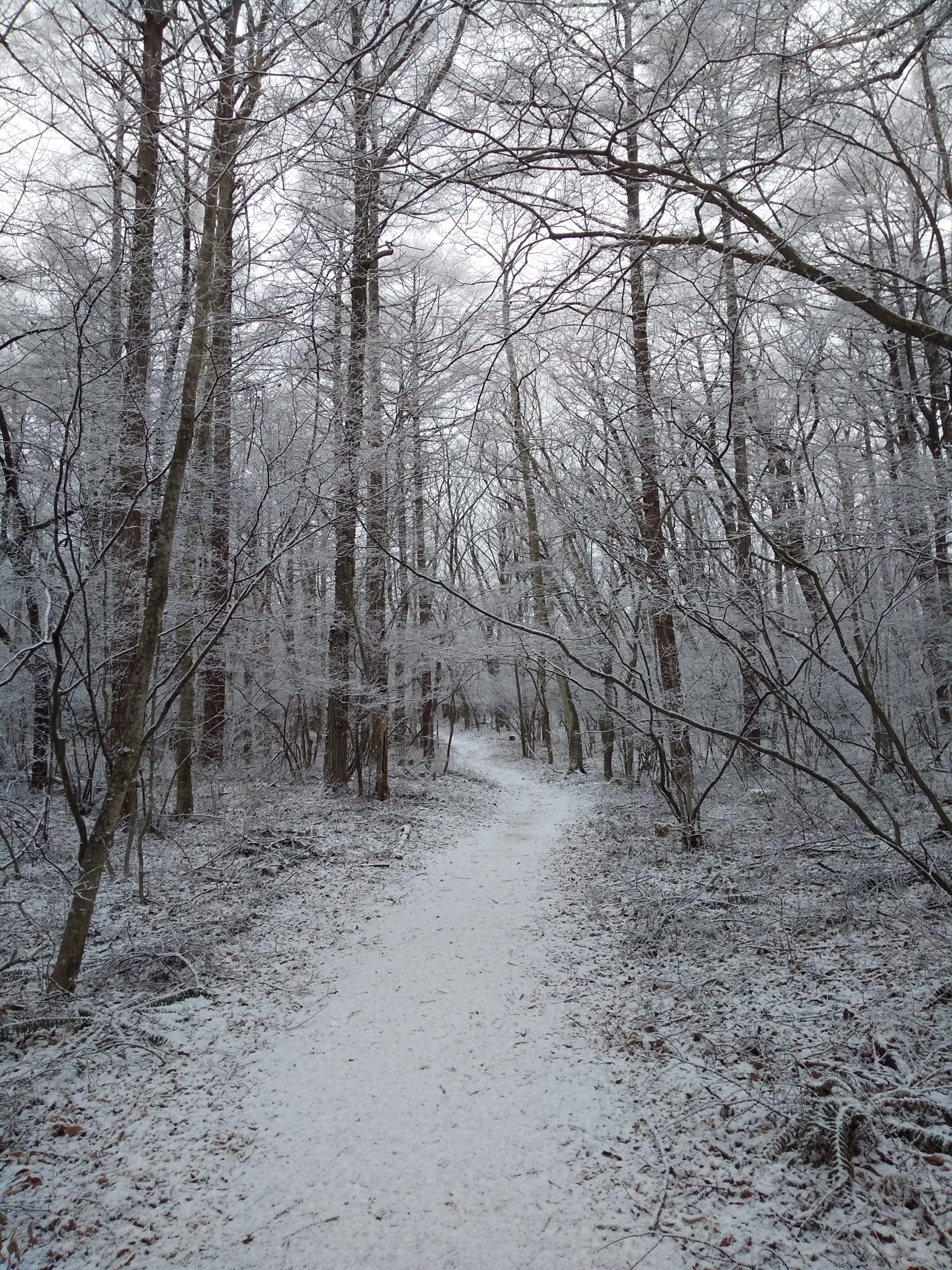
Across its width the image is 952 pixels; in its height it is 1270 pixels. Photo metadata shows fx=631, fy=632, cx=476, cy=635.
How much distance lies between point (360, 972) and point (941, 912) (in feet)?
12.3

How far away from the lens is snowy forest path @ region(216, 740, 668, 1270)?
2.13 meters

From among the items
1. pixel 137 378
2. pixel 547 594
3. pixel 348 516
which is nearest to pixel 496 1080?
pixel 547 594

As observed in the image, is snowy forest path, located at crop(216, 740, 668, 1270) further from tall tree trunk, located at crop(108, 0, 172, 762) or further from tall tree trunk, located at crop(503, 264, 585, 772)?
tall tree trunk, located at crop(108, 0, 172, 762)

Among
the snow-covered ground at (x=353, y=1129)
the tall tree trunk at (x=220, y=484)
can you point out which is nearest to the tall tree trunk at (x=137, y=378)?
the tall tree trunk at (x=220, y=484)

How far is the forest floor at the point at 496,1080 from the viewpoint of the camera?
2133mm

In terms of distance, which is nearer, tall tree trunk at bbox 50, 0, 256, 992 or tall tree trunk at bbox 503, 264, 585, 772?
tall tree trunk at bbox 503, 264, 585, 772

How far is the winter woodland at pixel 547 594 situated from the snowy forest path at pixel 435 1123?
0.08 ft

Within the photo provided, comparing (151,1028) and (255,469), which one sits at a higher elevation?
(255,469)

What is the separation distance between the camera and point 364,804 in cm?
970

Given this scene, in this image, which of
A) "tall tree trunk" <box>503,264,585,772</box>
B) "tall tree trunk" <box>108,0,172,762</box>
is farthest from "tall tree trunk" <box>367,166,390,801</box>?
"tall tree trunk" <box>108,0,172,762</box>

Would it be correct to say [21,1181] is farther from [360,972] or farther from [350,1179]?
[360,972]

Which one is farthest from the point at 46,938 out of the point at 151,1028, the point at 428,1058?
the point at 428,1058

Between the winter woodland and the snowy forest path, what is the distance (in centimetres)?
3

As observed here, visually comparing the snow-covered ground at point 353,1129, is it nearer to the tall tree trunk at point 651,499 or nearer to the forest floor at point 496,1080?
the forest floor at point 496,1080
